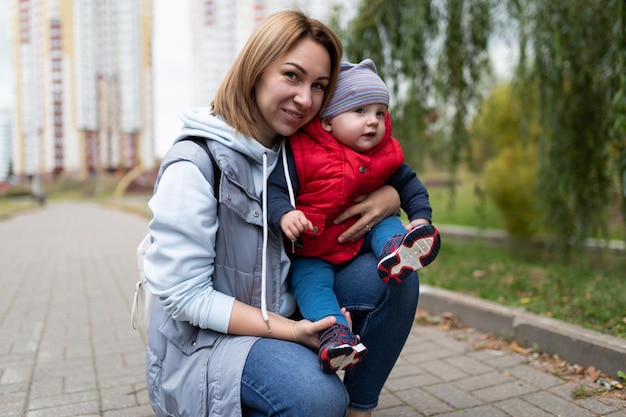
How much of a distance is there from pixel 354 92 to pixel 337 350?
85 centimetres

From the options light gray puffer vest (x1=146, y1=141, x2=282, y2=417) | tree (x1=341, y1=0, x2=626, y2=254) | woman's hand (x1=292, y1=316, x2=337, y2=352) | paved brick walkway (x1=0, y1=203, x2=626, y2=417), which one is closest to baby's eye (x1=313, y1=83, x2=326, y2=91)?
light gray puffer vest (x1=146, y1=141, x2=282, y2=417)

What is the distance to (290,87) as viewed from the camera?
1755mm

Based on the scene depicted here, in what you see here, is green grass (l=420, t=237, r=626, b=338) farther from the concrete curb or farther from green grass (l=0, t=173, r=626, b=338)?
the concrete curb

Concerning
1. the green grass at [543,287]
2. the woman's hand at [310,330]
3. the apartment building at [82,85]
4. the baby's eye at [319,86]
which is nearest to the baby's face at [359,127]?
the baby's eye at [319,86]

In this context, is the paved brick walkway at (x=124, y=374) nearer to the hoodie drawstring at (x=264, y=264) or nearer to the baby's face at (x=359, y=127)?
the hoodie drawstring at (x=264, y=264)

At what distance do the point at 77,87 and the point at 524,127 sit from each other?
58.8 m

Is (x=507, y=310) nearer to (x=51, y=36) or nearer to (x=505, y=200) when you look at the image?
(x=505, y=200)

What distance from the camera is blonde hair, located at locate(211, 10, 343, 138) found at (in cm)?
171

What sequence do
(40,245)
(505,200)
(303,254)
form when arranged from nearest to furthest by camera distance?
(303,254), (40,245), (505,200)

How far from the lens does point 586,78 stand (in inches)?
207

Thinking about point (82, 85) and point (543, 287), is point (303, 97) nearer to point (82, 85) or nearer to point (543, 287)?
point (543, 287)

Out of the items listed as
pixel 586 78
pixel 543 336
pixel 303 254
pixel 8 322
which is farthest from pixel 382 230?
pixel 586 78

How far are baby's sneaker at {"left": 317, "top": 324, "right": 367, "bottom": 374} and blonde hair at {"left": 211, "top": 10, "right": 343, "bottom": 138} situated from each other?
64cm

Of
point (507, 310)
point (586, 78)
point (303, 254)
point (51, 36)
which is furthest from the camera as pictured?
point (51, 36)
